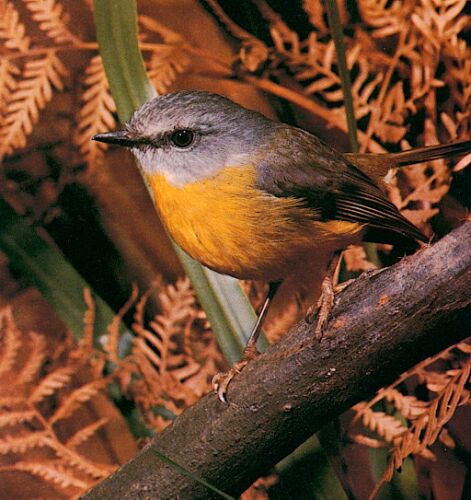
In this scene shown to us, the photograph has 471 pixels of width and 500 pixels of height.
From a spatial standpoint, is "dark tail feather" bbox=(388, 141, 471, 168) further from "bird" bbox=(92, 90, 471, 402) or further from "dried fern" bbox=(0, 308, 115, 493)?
"dried fern" bbox=(0, 308, 115, 493)

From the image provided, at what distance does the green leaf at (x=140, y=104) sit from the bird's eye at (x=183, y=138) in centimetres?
13

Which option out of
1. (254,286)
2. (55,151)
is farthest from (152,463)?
(55,151)

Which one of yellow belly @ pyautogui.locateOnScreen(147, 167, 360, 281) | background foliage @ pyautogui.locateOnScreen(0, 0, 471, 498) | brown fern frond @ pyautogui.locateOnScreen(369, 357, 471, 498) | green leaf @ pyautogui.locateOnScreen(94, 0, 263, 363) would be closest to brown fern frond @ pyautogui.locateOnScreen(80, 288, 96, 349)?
background foliage @ pyautogui.locateOnScreen(0, 0, 471, 498)

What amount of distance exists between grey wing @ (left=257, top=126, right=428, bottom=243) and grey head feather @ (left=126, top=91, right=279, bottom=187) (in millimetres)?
37

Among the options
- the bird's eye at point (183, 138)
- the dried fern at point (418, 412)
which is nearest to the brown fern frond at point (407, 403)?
the dried fern at point (418, 412)

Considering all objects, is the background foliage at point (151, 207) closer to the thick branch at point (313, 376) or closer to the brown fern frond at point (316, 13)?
the brown fern frond at point (316, 13)

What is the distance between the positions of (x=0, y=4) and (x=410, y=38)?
705mm

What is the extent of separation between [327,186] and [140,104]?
308mm

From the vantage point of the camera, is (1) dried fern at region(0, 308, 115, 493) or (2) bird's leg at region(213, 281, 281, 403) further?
(1) dried fern at region(0, 308, 115, 493)

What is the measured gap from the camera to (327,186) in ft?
3.15

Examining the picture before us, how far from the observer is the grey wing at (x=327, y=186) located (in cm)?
94

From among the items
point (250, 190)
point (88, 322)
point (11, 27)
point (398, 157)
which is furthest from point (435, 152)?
point (11, 27)

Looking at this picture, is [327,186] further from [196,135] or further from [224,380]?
[224,380]

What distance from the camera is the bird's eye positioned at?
934mm
